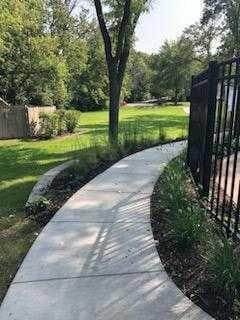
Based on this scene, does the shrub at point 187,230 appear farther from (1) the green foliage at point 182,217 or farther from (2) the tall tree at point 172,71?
(2) the tall tree at point 172,71

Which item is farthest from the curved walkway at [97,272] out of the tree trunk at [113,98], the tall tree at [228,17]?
the tall tree at [228,17]

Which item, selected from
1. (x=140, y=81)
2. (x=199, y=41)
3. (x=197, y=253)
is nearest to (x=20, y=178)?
(x=197, y=253)

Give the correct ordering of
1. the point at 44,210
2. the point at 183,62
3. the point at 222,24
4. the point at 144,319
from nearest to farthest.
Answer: the point at 144,319 < the point at 44,210 < the point at 222,24 < the point at 183,62

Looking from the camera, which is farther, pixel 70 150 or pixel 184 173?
pixel 70 150

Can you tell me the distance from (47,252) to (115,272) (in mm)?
887

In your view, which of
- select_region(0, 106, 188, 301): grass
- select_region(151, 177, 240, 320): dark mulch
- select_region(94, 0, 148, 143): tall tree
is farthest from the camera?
select_region(94, 0, 148, 143): tall tree

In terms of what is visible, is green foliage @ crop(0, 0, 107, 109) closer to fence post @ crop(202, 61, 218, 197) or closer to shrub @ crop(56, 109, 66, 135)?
shrub @ crop(56, 109, 66, 135)

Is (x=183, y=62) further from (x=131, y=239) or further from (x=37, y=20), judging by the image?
(x=131, y=239)

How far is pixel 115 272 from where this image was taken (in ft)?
14.2

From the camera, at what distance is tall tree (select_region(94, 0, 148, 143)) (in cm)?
1372

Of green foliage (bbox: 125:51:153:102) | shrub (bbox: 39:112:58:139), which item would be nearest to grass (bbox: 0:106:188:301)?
shrub (bbox: 39:112:58:139)

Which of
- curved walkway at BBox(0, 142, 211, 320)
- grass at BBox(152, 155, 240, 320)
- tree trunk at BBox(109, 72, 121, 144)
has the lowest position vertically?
curved walkway at BBox(0, 142, 211, 320)

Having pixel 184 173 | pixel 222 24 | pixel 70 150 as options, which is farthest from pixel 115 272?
pixel 222 24

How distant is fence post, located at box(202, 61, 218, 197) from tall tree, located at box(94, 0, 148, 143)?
302 inches
